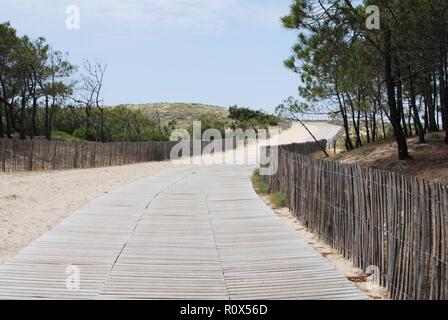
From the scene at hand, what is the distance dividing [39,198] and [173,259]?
8877mm

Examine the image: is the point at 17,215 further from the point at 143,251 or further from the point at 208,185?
the point at 208,185

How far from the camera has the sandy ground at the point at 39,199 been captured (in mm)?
9961

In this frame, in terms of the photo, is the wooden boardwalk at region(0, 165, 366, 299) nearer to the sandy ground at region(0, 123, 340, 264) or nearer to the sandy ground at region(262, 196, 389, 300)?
the sandy ground at region(262, 196, 389, 300)

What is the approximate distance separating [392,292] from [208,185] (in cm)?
1217

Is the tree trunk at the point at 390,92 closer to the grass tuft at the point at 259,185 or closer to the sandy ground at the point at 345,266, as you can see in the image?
the grass tuft at the point at 259,185

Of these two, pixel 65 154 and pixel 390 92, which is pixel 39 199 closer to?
pixel 390 92

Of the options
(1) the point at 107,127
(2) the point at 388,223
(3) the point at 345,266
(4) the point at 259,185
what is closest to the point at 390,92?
(4) the point at 259,185

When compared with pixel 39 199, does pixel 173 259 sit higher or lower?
lower

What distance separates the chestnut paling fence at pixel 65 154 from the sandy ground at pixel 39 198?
1278 millimetres

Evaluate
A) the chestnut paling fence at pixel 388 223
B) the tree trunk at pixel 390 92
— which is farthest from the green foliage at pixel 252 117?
the chestnut paling fence at pixel 388 223

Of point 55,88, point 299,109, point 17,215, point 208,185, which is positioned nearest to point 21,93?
point 55,88

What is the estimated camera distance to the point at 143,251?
26.8ft

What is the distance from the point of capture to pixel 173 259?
25.3ft
